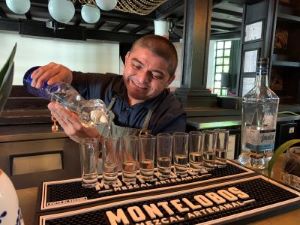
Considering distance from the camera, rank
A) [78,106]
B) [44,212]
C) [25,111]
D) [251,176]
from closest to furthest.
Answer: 1. [44,212]
2. [251,176]
3. [78,106]
4. [25,111]

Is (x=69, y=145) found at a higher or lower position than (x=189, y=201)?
lower

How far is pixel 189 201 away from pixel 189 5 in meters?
2.36

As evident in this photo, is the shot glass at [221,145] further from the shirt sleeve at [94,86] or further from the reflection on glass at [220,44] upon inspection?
the reflection on glass at [220,44]

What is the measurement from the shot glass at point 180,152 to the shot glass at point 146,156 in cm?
7

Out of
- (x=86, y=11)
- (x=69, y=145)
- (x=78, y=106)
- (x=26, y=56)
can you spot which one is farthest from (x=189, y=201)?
(x=26, y=56)

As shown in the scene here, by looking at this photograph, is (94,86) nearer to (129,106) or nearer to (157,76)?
(129,106)

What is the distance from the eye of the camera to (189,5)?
2527 mm

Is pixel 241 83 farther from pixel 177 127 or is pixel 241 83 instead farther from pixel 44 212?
pixel 44 212

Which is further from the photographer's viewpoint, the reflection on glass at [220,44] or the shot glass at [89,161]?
the reflection on glass at [220,44]

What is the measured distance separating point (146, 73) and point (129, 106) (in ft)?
0.74

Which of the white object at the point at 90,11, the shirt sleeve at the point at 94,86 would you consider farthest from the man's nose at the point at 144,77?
the white object at the point at 90,11

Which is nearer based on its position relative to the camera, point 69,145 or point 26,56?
point 69,145

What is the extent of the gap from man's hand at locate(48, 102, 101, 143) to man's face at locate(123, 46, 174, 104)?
0.30 meters

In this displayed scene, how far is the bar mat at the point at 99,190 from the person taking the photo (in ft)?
1.81
